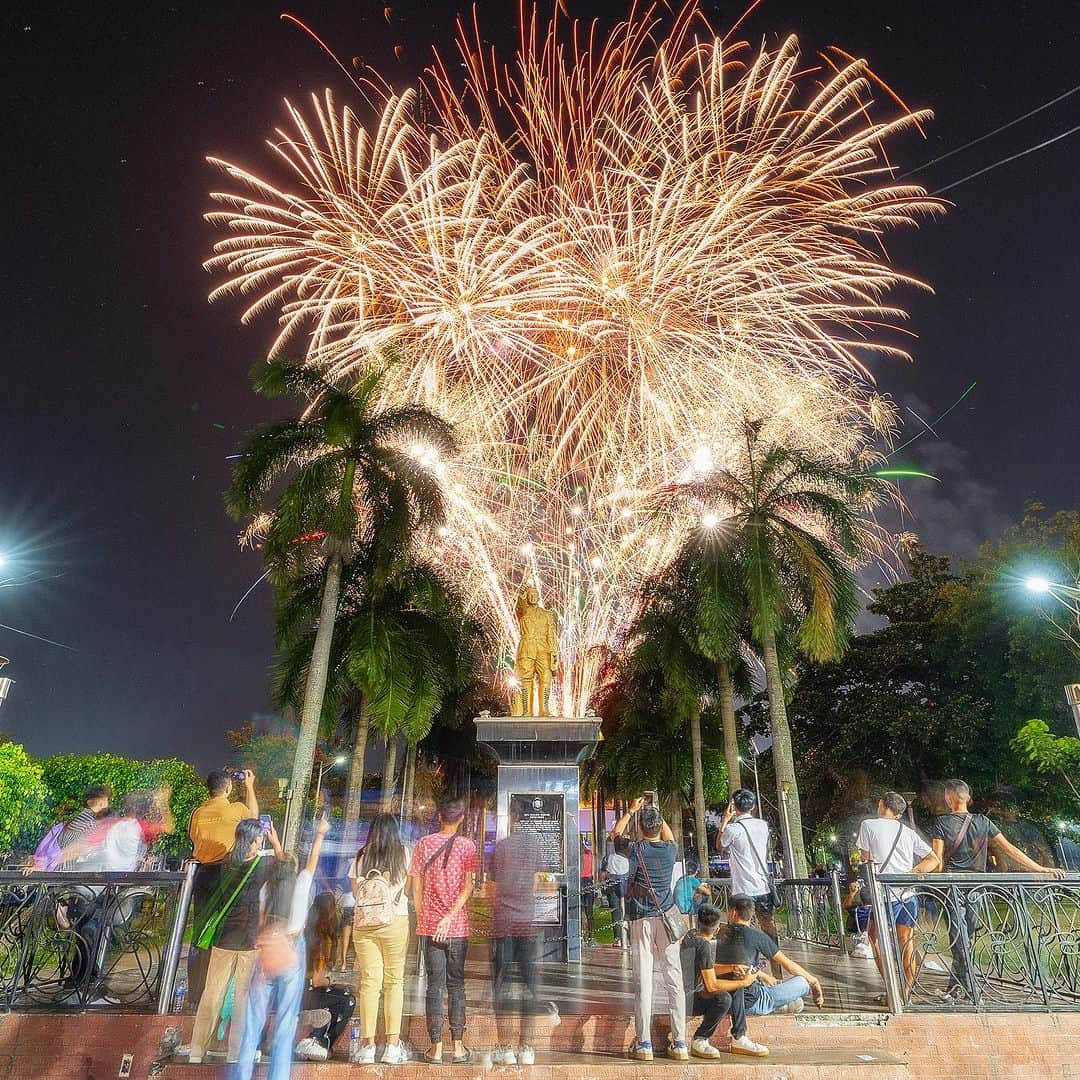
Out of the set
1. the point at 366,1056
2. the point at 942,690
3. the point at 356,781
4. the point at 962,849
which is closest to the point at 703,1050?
the point at 366,1056

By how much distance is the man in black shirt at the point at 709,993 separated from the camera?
21.4ft

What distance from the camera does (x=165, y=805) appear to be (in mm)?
8602

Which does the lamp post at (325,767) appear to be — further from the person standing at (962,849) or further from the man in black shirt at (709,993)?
the person standing at (962,849)

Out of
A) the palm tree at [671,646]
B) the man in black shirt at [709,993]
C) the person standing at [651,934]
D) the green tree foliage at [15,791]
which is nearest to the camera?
the person standing at [651,934]

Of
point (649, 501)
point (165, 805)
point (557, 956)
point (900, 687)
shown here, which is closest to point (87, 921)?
point (165, 805)

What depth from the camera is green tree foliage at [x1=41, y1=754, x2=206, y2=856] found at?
128 ft

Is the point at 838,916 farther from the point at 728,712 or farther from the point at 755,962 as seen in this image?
the point at 728,712

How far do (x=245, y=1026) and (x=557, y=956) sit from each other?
279 inches

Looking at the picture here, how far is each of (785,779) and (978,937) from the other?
11.2 m

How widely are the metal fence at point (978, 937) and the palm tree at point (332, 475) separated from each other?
41.4ft

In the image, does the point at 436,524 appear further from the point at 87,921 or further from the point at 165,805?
the point at 87,921

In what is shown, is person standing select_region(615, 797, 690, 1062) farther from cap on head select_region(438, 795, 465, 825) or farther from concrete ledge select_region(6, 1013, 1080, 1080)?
cap on head select_region(438, 795, 465, 825)

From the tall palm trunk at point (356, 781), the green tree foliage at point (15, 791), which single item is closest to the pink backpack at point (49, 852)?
the tall palm trunk at point (356, 781)

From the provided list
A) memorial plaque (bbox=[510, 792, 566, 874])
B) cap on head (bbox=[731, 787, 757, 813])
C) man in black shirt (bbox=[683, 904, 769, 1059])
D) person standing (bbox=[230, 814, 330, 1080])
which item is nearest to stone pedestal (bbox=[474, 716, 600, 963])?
memorial plaque (bbox=[510, 792, 566, 874])
